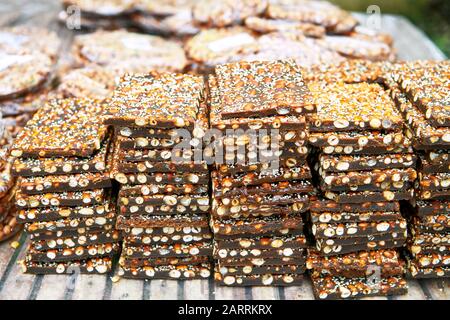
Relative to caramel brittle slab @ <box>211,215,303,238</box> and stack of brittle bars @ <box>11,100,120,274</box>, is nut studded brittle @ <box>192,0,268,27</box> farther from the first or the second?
caramel brittle slab @ <box>211,215,303,238</box>

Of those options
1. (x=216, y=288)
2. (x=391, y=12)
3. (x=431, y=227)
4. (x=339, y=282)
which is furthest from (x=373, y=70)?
(x=391, y=12)

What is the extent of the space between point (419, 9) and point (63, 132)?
17.2ft

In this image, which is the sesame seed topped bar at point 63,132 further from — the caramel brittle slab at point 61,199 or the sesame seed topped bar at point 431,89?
the sesame seed topped bar at point 431,89

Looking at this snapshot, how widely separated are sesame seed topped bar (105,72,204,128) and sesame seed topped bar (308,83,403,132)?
0.70 meters

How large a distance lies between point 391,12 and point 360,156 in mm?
4331

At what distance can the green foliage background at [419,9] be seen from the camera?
675 cm

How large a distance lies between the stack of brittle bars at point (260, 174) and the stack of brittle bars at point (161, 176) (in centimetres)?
13

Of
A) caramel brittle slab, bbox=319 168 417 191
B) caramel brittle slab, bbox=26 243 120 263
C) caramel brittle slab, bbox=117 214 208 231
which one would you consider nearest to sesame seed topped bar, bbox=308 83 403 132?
caramel brittle slab, bbox=319 168 417 191

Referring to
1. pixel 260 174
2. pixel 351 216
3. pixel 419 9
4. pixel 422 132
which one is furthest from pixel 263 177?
pixel 419 9

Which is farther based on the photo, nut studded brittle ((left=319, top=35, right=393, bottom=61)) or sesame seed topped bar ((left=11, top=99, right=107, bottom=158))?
nut studded brittle ((left=319, top=35, right=393, bottom=61))

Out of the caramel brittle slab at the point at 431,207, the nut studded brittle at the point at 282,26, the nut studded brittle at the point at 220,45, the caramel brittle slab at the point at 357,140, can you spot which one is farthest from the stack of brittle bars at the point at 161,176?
the nut studded brittle at the point at 282,26

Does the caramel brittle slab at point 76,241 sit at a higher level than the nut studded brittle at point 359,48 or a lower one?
lower

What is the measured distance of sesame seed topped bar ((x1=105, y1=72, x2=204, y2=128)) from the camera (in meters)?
2.93

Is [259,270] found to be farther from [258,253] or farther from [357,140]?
[357,140]
